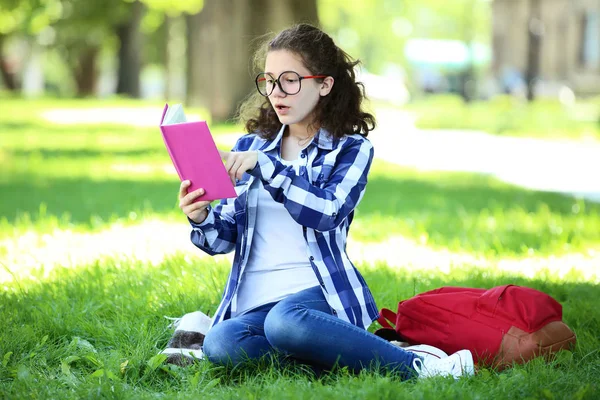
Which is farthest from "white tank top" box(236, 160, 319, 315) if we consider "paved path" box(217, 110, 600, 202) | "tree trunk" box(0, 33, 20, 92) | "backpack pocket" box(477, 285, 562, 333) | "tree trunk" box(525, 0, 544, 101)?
"tree trunk" box(0, 33, 20, 92)

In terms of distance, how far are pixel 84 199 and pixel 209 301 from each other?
16.2 ft

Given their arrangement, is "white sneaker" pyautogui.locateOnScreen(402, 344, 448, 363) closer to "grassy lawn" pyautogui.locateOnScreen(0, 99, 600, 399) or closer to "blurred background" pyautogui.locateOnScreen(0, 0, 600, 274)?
"grassy lawn" pyautogui.locateOnScreen(0, 99, 600, 399)

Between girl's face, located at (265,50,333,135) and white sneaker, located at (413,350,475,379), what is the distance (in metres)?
1.10

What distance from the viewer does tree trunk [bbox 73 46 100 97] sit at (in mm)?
44562

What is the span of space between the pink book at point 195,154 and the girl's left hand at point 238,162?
0.14 ft

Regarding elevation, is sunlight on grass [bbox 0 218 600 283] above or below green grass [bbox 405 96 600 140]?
above

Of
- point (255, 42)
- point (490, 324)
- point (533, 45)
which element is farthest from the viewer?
point (533, 45)

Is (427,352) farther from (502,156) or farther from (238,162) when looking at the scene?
(502,156)

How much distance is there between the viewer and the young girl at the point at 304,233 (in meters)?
3.49

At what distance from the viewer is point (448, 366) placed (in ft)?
11.7

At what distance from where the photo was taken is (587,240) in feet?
22.6

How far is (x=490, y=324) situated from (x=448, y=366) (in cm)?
39

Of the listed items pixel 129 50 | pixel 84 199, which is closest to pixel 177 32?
pixel 129 50

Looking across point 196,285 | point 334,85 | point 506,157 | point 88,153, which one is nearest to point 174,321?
point 196,285
